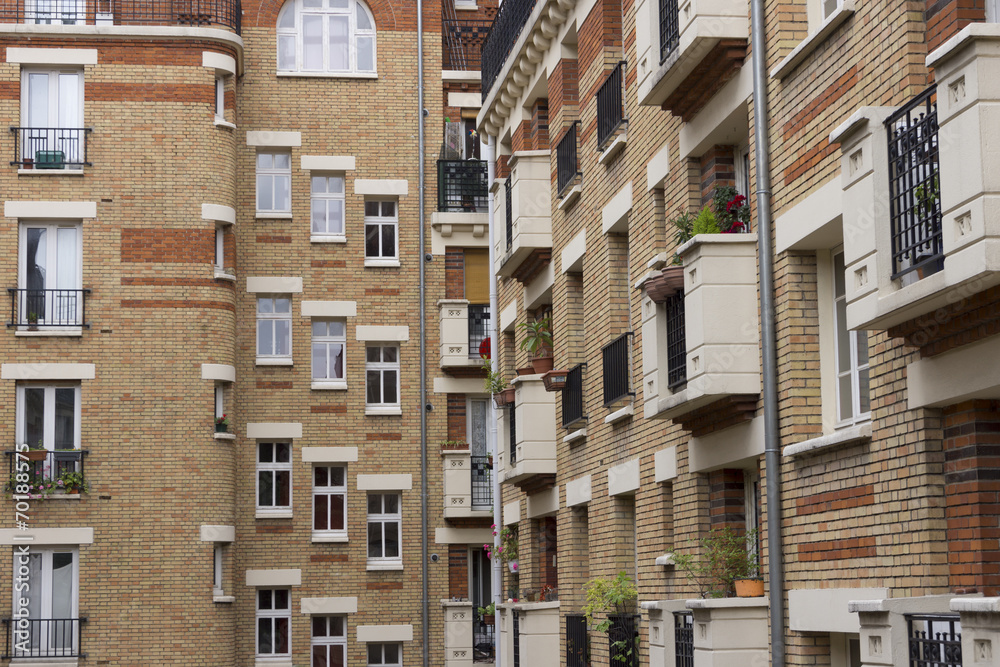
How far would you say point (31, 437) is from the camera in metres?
29.2

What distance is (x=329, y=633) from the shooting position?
31.3m

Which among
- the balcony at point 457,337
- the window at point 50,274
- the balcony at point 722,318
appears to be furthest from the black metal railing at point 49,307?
the balcony at point 722,318

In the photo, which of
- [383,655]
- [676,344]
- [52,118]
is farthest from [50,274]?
[676,344]

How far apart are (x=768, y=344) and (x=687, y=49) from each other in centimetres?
301

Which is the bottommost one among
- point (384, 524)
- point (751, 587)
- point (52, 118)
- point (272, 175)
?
point (751, 587)

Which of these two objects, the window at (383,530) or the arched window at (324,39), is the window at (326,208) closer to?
the arched window at (324,39)

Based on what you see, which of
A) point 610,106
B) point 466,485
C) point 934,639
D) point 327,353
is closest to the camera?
point 934,639

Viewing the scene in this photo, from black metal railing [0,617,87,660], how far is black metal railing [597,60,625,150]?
15.9 m

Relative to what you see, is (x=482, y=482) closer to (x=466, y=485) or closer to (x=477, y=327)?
(x=466, y=485)

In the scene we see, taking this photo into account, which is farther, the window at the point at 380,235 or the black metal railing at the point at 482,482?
the window at the point at 380,235

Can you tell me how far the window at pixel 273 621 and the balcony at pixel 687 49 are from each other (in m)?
19.0

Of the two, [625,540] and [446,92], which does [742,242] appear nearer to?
[625,540]

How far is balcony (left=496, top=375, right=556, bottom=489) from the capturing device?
71.4ft

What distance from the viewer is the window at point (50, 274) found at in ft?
97.1
